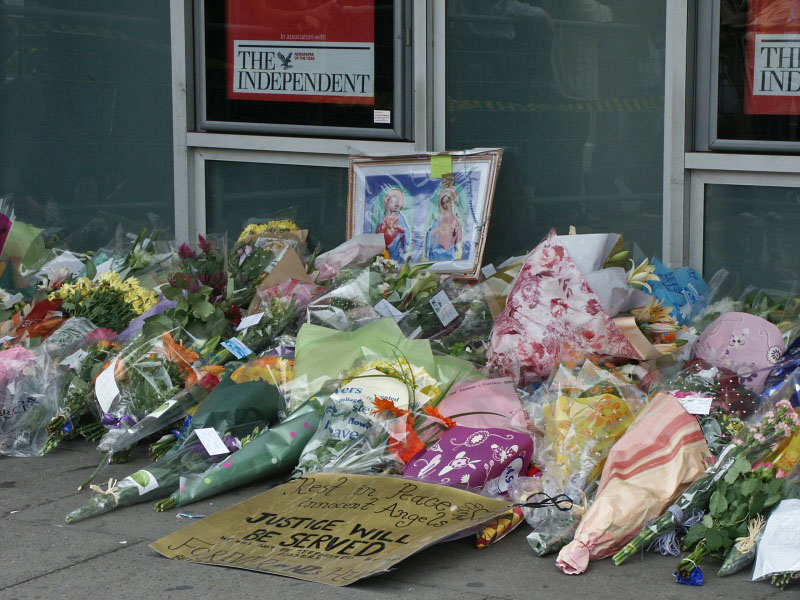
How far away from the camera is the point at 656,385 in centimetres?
480

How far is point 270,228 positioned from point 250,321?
57.3 inches

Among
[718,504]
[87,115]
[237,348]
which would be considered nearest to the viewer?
[718,504]

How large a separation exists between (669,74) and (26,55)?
14.8 feet

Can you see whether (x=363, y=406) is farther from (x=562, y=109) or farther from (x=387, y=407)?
(x=562, y=109)

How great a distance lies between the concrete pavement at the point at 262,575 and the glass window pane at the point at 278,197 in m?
2.83

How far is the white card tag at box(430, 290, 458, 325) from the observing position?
588cm

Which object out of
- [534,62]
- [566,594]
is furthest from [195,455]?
[534,62]

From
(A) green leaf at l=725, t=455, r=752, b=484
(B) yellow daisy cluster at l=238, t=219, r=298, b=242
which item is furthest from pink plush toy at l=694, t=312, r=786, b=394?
(B) yellow daisy cluster at l=238, t=219, r=298, b=242

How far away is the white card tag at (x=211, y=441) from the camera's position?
4879 millimetres

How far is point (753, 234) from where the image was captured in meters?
Answer: 5.85

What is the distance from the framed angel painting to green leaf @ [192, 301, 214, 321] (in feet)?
3.77

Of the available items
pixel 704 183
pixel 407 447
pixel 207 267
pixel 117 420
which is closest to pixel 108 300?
pixel 207 267

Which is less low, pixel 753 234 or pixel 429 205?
pixel 429 205

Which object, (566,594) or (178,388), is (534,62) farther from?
(566,594)
